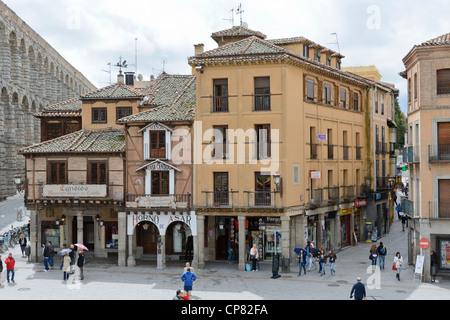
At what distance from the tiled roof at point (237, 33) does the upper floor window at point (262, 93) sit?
30.2 ft

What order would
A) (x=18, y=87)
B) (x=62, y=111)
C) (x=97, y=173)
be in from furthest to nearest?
(x=18, y=87) < (x=62, y=111) < (x=97, y=173)

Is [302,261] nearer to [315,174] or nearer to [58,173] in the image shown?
[315,174]

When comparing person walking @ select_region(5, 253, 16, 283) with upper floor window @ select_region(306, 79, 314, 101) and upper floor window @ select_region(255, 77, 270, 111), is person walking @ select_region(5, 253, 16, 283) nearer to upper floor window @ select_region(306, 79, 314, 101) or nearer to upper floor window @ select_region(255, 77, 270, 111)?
upper floor window @ select_region(255, 77, 270, 111)

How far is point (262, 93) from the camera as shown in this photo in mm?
35969

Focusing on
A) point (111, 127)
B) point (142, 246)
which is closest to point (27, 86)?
point (111, 127)

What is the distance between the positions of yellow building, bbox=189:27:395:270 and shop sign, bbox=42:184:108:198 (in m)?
6.37

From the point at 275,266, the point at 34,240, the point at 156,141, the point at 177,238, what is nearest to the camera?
the point at 275,266

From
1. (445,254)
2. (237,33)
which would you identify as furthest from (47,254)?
(445,254)

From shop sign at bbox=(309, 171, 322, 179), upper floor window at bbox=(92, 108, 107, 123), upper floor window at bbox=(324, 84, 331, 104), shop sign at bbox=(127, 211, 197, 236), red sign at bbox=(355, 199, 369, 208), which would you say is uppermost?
upper floor window at bbox=(324, 84, 331, 104)

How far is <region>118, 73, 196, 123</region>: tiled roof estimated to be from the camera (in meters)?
37.4

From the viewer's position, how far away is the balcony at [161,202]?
36.4m

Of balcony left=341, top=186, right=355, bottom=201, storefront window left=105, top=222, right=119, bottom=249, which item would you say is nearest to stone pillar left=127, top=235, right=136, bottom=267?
storefront window left=105, top=222, right=119, bottom=249

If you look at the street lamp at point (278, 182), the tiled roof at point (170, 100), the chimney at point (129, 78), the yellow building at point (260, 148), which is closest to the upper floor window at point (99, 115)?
the tiled roof at point (170, 100)

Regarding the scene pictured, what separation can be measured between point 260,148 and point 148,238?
37.1ft
